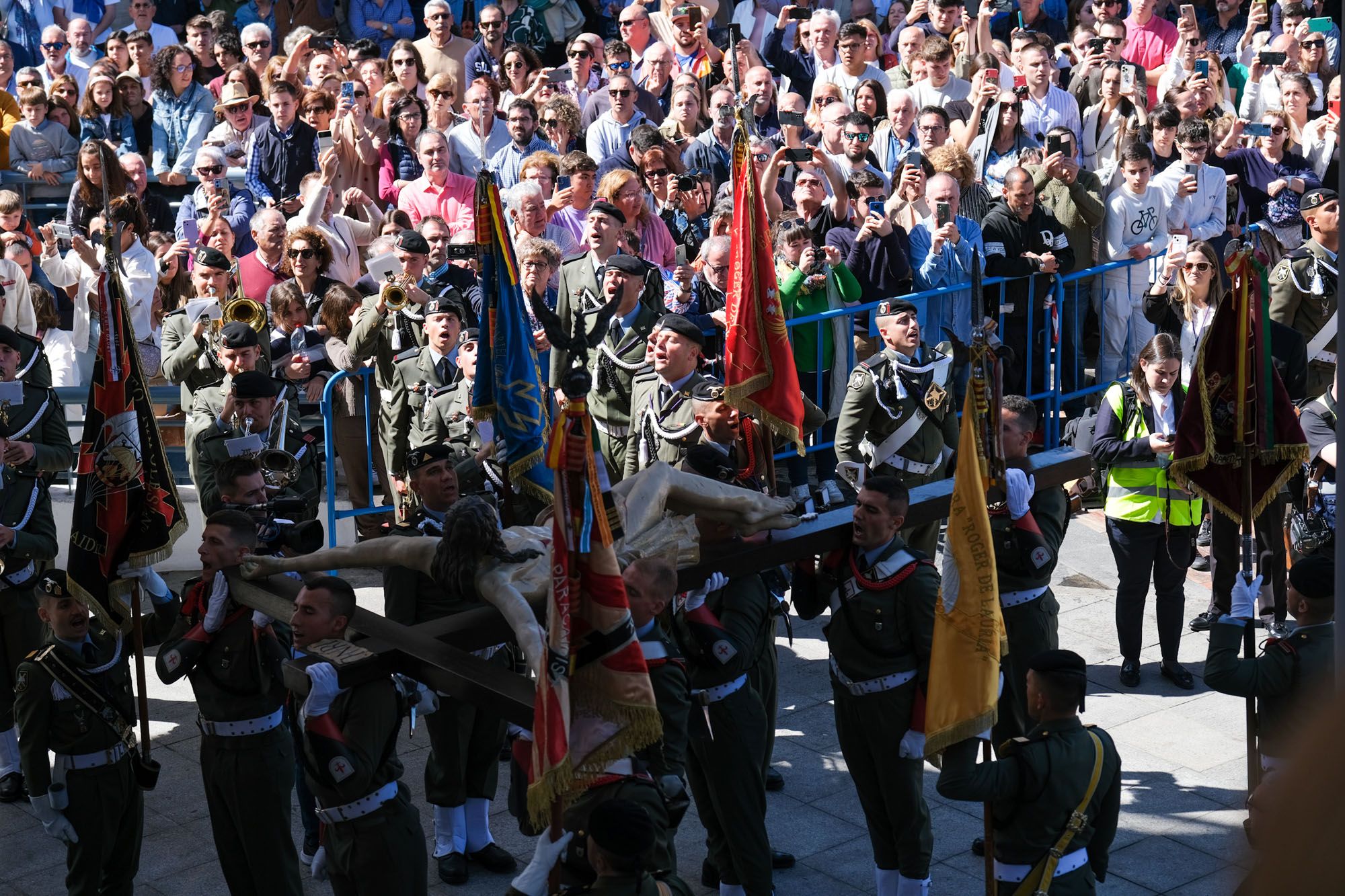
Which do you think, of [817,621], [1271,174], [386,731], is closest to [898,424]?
[817,621]

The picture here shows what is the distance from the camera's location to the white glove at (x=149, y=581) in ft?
22.5

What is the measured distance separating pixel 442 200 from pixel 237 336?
342 cm

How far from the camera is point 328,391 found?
1040 cm

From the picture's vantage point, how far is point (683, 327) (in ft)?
27.5

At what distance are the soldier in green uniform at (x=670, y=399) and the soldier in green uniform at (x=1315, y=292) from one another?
4.22 metres

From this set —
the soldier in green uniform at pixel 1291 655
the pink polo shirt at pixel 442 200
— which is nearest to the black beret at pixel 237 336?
the pink polo shirt at pixel 442 200

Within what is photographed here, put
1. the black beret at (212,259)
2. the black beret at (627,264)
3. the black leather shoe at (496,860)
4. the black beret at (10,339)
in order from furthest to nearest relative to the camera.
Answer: the black beret at (212,259), the black beret at (627,264), the black beret at (10,339), the black leather shoe at (496,860)

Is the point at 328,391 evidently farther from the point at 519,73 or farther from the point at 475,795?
the point at 519,73

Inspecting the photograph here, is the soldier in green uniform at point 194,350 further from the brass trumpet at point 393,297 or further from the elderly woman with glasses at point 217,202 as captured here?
the elderly woman with glasses at point 217,202

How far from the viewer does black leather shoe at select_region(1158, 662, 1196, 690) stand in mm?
8961

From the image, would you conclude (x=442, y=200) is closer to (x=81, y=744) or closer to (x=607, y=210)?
(x=607, y=210)

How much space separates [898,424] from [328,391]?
146 inches

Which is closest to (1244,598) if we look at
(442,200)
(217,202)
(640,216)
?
(640,216)

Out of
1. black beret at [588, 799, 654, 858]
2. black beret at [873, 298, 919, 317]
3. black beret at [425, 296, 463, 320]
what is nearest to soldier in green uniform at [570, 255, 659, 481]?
black beret at [425, 296, 463, 320]
